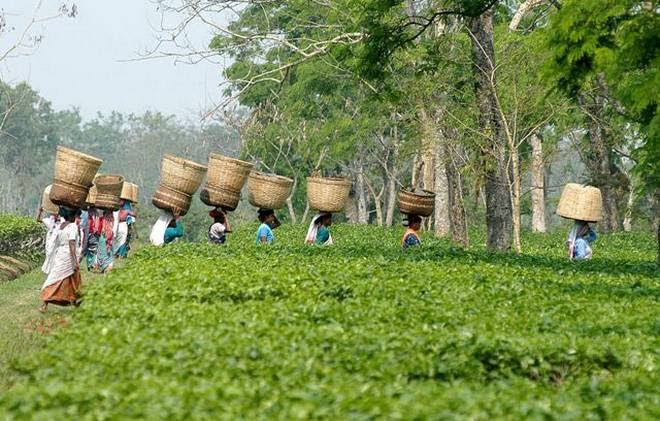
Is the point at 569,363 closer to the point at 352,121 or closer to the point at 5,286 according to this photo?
the point at 5,286

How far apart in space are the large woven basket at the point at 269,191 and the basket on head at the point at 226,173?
1.27ft

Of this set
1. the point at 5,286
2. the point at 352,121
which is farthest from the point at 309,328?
the point at 352,121

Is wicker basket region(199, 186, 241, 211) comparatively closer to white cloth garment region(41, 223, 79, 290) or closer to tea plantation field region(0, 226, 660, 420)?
white cloth garment region(41, 223, 79, 290)

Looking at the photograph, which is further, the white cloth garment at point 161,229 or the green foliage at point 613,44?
the white cloth garment at point 161,229

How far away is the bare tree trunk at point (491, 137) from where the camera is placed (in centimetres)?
2059

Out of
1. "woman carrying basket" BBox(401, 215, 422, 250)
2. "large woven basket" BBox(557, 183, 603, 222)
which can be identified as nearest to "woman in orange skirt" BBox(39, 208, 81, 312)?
"woman carrying basket" BBox(401, 215, 422, 250)

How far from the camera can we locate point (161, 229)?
68.1ft

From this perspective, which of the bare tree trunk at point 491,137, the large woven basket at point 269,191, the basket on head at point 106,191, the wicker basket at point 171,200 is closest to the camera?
the wicker basket at point 171,200

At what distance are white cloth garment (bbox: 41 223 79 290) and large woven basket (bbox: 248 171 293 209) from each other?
14.3 feet

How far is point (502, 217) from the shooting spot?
20.6 metres

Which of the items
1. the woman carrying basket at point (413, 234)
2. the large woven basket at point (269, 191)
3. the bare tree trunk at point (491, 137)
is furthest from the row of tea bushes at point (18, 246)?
the woman carrying basket at point (413, 234)

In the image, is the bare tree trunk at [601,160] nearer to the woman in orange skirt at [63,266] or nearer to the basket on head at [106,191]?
the basket on head at [106,191]

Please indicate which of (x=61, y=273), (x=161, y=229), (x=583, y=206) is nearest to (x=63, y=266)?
(x=61, y=273)

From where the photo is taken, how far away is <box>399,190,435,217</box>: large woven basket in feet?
65.4
